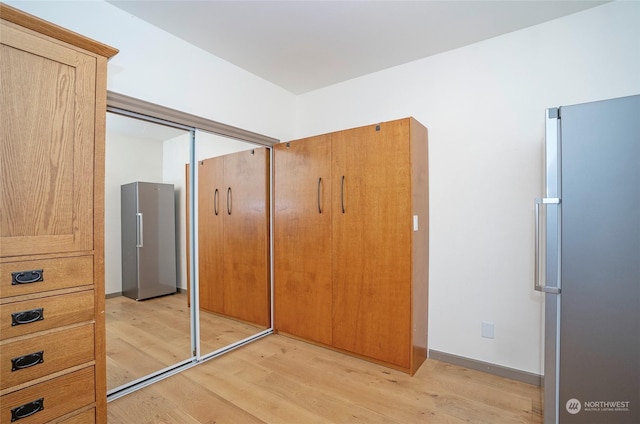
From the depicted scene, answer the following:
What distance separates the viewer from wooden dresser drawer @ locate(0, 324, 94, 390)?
3.78ft

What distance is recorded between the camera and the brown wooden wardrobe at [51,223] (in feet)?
3.84

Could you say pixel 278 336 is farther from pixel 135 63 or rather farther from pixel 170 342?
pixel 135 63

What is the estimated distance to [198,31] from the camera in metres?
2.16

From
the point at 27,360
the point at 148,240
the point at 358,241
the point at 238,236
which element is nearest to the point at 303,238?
the point at 358,241

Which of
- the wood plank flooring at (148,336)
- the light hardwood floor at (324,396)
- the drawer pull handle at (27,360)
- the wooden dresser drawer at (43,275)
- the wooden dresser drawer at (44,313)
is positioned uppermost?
the wooden dresser drawer at (43,275)

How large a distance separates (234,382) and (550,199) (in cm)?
226

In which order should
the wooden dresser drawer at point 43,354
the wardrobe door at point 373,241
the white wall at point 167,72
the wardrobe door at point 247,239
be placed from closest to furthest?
the wooden dresser drawer at point 43,354 < the white wall at point 167,72 < the wardrobe door at point 373,241 < the wardrobe door at point 247,239

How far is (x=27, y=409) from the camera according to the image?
3.92 ft

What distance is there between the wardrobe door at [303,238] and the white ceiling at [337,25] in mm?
723

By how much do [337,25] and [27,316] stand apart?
2336 millimetres

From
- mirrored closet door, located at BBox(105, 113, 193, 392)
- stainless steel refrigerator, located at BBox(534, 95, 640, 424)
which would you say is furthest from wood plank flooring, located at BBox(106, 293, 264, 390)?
stainless steel refrigerator, located at BBox(534, 95, 640, 424)

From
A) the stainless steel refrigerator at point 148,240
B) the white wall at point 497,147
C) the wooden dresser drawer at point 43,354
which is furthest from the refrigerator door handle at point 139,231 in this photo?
the white wall at point 497,147

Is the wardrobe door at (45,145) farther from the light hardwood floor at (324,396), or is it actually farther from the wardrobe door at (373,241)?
the wardrobe door at (373,241)

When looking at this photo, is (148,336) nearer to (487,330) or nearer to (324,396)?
(324,396)
